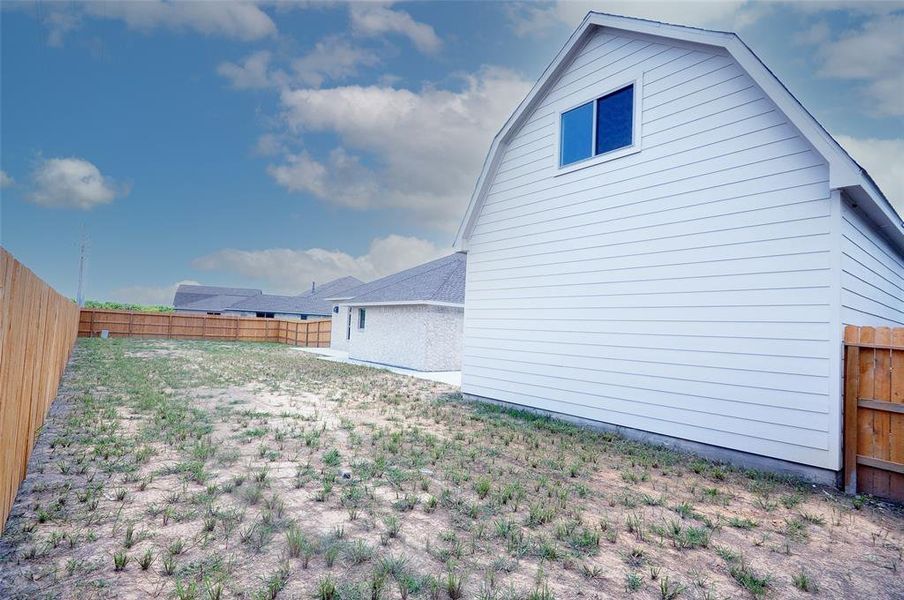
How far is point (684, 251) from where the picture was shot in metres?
6.06

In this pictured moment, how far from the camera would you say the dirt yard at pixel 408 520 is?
8.27 ft

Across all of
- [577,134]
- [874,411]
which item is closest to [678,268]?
[874,411]

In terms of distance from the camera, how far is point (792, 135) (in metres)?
5.15

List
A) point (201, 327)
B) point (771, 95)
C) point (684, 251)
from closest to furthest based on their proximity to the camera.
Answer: point (771, 95) → point (684, 251) → point (201, 327)

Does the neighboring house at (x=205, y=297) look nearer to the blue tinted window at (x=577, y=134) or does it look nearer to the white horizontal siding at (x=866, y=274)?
the blue tinted window at (x=577, y=134)

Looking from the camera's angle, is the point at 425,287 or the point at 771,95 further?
the point at 425,287

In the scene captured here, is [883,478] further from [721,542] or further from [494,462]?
[494,462]

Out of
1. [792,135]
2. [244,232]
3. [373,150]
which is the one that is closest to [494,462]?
[792,135]

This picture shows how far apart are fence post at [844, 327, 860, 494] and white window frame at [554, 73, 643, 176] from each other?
3.85 metres

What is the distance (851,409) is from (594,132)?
527 centimetres

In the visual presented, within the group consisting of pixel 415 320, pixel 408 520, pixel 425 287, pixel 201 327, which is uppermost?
pixel 425 287

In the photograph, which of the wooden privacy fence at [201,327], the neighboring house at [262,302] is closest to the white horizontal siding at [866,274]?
the wooden privacy fence at [201,327]

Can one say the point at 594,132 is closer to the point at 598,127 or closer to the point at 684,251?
the point at 598,127

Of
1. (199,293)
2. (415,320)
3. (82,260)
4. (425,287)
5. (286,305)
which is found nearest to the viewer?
(415,320)
